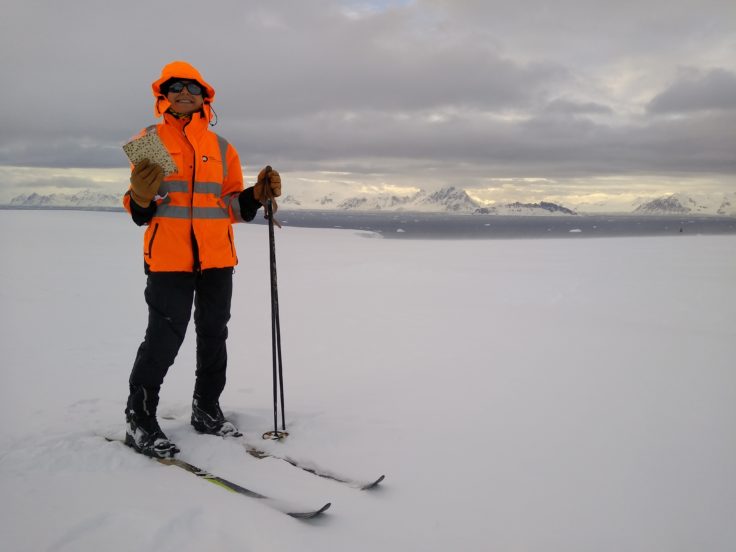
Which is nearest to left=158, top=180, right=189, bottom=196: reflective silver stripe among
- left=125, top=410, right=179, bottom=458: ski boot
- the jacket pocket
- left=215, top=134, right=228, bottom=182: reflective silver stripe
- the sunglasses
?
the jacket pocket

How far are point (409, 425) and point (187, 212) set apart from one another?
2337mm

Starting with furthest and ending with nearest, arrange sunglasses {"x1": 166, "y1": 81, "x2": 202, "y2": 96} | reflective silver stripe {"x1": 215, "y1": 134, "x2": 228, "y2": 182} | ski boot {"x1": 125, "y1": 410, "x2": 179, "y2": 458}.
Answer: reflective silver stripe {"x1": 215, "y1": 134, "x2": 228, "y2": 182}
sunglasses {"x1": 166, "y1": 81, "x2": 202, "y2": 96}
ski boot {"x1": 125, "y1": 410, "x2": 179, "y2": 458}

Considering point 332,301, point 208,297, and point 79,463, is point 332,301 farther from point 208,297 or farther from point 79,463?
point 79,463

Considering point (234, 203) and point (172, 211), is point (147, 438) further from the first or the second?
point (234, 203)

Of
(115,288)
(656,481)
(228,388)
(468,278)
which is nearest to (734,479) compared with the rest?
(656,481)

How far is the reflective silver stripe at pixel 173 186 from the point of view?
3291 mm

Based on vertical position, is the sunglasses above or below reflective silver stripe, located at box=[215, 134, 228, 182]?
above

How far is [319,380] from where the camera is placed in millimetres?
5059

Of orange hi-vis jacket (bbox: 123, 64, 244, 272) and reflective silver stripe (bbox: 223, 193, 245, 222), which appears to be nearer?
orange hi-vis jacket (bbox: 123, 64, 244, 272)

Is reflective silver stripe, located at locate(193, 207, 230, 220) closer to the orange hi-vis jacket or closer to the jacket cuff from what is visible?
the orange hi-vis jacket

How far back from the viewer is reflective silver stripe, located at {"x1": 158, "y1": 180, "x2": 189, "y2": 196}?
329 centimetres

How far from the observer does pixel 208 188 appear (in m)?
3.45

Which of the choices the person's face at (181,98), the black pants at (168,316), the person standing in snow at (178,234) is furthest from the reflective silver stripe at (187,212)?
the person's face at (181,98)

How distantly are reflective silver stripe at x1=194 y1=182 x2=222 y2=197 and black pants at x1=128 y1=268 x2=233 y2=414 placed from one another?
1.85 ft
